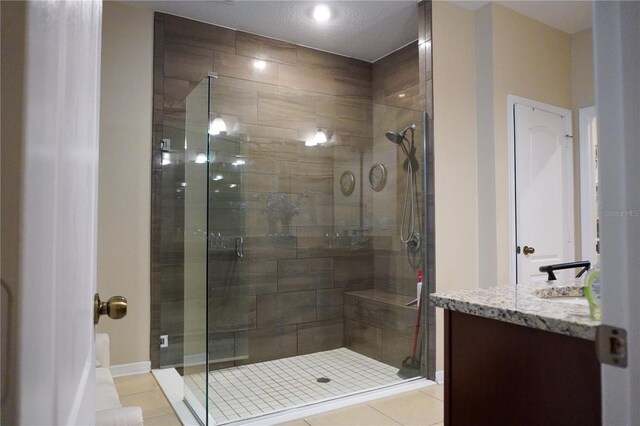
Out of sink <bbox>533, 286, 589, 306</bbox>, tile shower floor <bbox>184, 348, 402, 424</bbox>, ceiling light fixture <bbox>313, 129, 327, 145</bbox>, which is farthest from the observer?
ceiling light fixture <bbox>313, 129, 327, 145</bbox>

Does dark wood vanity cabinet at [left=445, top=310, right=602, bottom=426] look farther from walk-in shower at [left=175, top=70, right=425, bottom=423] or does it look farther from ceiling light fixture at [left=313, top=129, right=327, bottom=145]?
ceiling light fixture at [left=313, top=129, right=327, bottom=145]

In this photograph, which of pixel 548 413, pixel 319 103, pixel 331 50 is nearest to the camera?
pixel 548 413

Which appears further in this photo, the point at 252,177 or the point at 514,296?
the point at 252,177

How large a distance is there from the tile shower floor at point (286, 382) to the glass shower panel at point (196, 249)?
49 millimetres

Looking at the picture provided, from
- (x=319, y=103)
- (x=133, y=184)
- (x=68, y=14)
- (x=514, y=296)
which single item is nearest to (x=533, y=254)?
(x=319, y=103)

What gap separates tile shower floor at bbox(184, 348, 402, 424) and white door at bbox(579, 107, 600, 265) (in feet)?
7.23

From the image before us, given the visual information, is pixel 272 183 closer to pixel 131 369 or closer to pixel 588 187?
pixel 131 369

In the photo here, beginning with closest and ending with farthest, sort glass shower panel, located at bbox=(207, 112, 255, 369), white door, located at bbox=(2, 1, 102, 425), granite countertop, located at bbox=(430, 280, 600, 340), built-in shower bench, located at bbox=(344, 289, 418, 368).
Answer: white door, located at bbox=(2, 1, 102, 425) < granite countertop, located at bbox=(430, 280, 600, 340) < glass shower panel, located at bbox=(207, 112, 255, 369) < built-in shower bench, located at bbox=(344, 289, 418, 368)

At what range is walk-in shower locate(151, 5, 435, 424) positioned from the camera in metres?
3.02

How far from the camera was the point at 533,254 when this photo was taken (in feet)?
11.7

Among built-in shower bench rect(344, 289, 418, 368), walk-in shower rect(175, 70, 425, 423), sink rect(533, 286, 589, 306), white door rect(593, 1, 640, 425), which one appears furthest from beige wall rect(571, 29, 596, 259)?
white door rect(593, 1, 640, 425)

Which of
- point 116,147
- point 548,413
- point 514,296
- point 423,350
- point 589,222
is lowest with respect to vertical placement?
point 423,350

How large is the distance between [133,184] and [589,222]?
13.3 feet

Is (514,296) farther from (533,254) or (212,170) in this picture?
(533,254)
